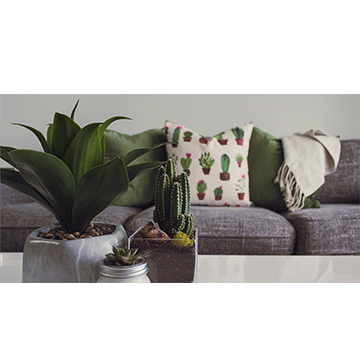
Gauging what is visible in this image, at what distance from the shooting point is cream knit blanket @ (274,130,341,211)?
1674mm

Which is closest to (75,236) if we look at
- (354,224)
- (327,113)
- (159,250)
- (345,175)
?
(159,250)

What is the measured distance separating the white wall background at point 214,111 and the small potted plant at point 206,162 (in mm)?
653

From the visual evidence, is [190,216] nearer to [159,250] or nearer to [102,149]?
[159,250]

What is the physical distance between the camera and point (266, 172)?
1793 mm

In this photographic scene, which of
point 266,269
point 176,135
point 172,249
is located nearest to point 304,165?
point 176,135

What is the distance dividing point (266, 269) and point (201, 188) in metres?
1.00

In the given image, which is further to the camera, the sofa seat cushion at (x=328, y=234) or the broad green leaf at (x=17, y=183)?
the sofa seat cushion at (x=328, y=234)

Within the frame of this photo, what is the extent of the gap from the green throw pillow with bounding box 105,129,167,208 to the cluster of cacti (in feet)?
3.33

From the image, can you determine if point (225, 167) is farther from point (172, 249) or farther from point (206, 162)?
point (172, 249)

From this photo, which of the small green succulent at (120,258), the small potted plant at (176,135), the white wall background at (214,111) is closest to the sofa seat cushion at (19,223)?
the small potted plant at (176,135)

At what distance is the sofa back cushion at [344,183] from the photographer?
1.86 metres

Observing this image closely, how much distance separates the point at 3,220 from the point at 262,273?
1.18 m

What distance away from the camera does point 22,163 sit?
469 mm

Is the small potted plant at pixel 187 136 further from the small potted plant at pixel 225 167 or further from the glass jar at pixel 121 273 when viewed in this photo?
the glass jar at pixel 121 273
